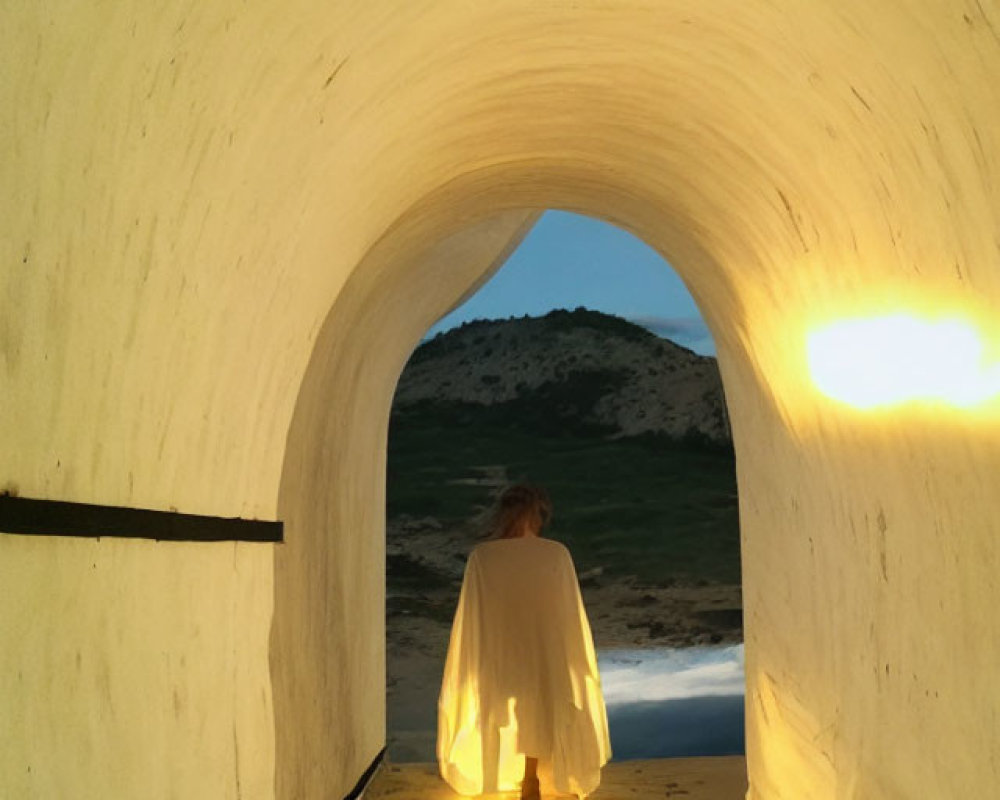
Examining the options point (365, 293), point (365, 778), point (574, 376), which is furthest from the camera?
point (574, 376)

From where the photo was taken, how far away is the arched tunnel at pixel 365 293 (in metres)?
2.45

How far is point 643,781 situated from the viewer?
914 centimetres

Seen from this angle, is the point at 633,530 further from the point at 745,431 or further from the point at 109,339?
the point at 109,339

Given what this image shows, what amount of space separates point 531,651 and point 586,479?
2458cm

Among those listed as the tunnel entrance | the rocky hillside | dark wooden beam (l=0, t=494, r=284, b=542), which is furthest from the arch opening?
the rocky hillside

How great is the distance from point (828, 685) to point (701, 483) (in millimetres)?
26315

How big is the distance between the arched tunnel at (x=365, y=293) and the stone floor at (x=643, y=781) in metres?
1.67

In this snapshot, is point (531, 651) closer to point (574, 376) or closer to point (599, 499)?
point (599, 499)

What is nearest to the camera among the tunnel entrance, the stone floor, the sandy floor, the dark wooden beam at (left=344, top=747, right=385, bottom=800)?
the dark wooden beam at (left=344, top=747, right=385, bottom=800)

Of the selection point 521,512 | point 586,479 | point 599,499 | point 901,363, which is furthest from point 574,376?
point 901,363

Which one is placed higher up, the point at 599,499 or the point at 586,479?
the point at 586,479

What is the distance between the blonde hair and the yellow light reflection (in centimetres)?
314

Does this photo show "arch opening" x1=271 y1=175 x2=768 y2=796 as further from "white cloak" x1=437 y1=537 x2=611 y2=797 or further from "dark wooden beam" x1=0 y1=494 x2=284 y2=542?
"dark wooden beam" x1=0 y1=494 x2=284 y2=542

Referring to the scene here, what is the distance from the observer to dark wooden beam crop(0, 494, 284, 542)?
2293 mm
